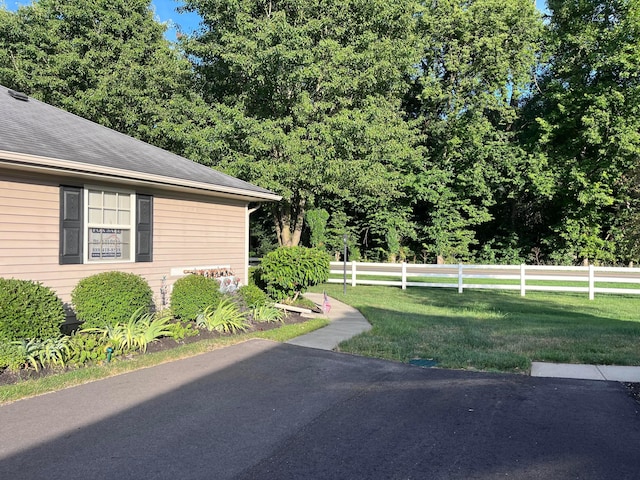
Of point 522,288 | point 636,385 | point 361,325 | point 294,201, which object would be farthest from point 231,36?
point 636,385

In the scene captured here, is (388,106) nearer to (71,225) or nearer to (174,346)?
(71,225)

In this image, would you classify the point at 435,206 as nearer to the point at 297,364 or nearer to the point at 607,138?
the point at 607,138

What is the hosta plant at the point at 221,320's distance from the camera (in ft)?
28.0

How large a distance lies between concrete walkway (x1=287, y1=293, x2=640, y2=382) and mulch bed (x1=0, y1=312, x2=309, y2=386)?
873 millimetres

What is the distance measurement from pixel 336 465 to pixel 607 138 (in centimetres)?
2588

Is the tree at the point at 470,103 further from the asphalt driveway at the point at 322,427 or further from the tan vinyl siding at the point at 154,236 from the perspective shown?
the asphalt driveway at the point at 322,427

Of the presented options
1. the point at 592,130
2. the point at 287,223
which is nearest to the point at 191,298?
the point at 287,223

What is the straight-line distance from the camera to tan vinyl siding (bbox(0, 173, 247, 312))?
24.4ft

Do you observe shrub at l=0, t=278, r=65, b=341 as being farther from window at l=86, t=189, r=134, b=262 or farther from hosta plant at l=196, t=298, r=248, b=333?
hosta plant at l=196, t=298, r=248, b=333

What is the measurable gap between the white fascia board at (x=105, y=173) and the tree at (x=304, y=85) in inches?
227

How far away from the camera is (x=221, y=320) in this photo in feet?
28.1

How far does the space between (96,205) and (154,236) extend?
1.44 metres

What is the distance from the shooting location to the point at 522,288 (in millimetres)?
15734

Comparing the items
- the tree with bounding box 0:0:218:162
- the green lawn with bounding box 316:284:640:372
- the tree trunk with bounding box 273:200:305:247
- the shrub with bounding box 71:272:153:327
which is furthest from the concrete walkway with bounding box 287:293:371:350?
the tree with bounding box 0:0:218:162
